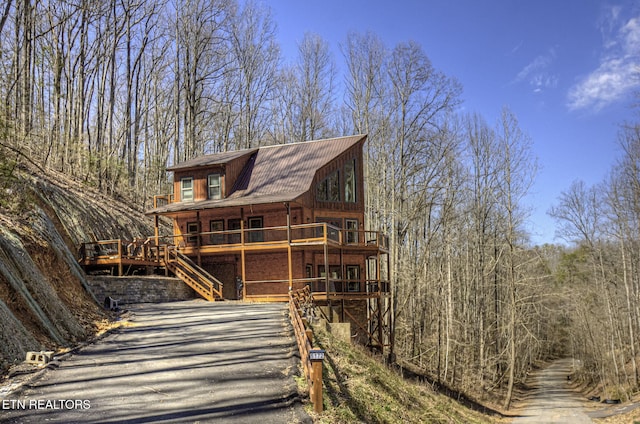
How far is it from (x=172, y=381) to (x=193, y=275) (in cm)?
1553

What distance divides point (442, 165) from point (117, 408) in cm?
3028

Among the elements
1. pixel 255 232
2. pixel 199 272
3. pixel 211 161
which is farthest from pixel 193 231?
pixel 255 232

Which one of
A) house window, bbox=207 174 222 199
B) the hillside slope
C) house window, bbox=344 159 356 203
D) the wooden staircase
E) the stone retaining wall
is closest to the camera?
the hillside slope

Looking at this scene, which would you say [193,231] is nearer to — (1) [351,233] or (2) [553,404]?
(1) [351,233]

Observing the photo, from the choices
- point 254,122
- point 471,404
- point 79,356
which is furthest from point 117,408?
point 254,122

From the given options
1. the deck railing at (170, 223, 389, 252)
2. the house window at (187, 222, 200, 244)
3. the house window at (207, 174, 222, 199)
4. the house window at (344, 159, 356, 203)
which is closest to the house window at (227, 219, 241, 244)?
the deck railing at (170, 223, 389, 252)

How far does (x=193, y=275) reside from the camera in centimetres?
2491

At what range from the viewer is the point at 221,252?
81.9 feet

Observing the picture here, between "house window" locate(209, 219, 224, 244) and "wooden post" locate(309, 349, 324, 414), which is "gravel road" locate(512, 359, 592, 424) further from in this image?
"wooden post" locate(309, 349, 324, 414)

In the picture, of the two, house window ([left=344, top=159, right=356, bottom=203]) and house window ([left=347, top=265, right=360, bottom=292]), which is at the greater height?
house window ([left=344, top=159, right=356, bottom=203])

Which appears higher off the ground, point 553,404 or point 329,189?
point 329,189

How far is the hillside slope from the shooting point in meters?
11.1

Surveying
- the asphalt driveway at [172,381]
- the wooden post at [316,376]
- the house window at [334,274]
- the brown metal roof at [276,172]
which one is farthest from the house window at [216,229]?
the wooden post at [316,376]

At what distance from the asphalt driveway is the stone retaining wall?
19.2 feet
